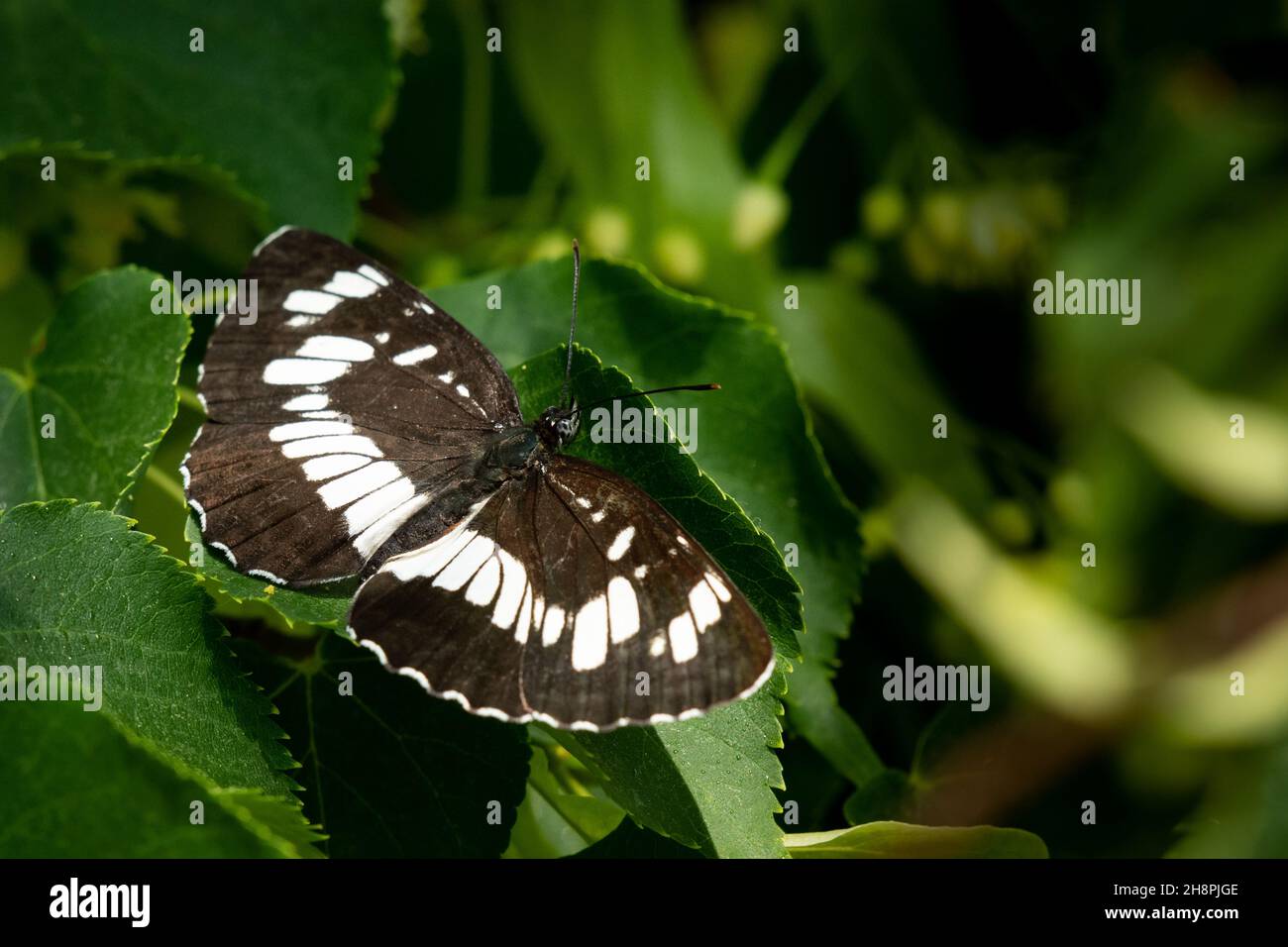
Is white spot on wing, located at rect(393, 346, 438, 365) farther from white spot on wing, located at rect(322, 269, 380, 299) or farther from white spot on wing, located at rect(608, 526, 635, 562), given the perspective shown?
white spot on wing, located at rect(608, 526, 635, 562)

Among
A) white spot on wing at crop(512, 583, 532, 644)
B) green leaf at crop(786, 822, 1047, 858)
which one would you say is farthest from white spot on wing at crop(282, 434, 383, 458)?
green leaf at crop(786, 822, 1047, 858)

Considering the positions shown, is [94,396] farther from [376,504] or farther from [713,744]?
[713,744]

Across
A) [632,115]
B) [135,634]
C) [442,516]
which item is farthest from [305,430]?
[632,115]

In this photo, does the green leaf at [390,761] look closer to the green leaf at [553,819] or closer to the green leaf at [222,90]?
the green leaf at [553,819]

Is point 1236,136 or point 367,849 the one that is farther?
point 1236,136

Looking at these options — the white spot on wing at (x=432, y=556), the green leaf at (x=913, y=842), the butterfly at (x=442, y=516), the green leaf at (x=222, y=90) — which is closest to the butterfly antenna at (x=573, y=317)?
the butterfly at (x=442, y=516)
